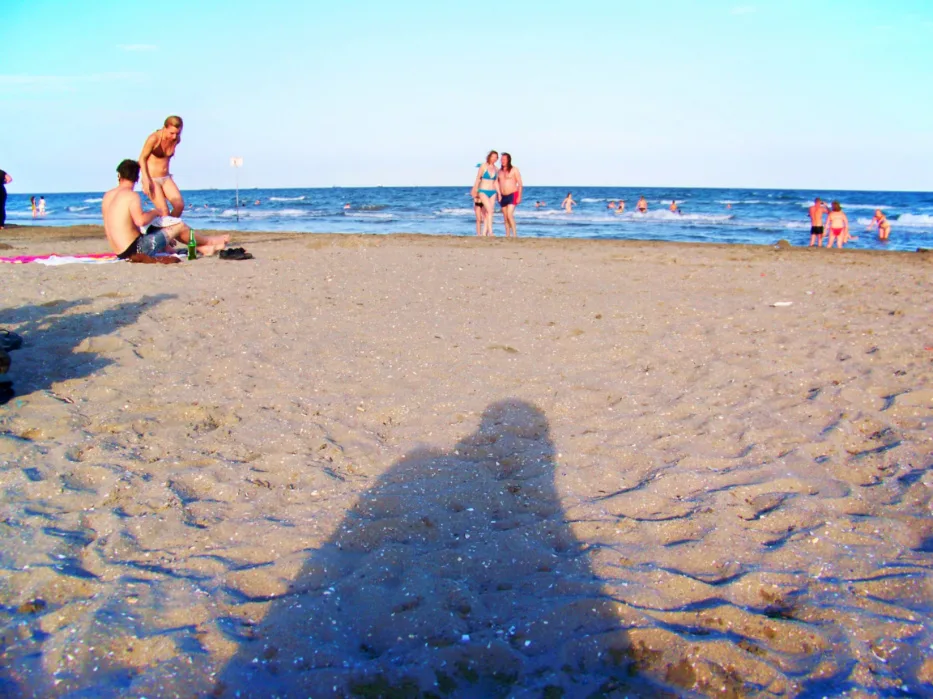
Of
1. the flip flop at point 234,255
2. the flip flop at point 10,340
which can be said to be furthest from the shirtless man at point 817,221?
the flip flop at point 10,340

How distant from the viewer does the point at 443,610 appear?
84.1 inches

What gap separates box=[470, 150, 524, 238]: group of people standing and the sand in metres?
7.70

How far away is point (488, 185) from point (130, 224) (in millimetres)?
7006

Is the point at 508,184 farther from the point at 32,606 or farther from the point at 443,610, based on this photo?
the point at 32,606

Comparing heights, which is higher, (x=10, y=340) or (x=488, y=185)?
(x=488, y=185)

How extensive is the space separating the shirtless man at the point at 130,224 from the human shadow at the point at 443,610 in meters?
5.95

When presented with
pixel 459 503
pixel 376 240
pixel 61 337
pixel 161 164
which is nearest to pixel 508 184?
pixel 376 240

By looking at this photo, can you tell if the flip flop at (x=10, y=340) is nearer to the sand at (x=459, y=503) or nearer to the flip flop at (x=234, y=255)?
the sand at (x=459, y=503)

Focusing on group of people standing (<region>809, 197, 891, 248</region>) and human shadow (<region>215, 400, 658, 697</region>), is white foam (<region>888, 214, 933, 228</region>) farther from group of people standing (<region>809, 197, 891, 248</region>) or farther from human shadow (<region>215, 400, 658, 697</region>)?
human shadow (<region>215, 400, 658, 697</region>)

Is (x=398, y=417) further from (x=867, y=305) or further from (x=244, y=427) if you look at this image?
(x=867, y=305)

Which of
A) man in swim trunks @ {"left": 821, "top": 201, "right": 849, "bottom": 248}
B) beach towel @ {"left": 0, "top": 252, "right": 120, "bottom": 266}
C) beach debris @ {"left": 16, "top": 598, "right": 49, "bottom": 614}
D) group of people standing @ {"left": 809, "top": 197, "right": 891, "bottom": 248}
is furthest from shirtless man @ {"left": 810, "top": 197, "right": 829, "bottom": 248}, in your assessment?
beach debris @ {"left": 16, "top": 598, "right": 49, "bottom": 614}

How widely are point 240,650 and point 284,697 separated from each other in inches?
9.1

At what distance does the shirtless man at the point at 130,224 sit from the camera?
7438mm

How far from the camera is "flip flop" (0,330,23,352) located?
4.21m
